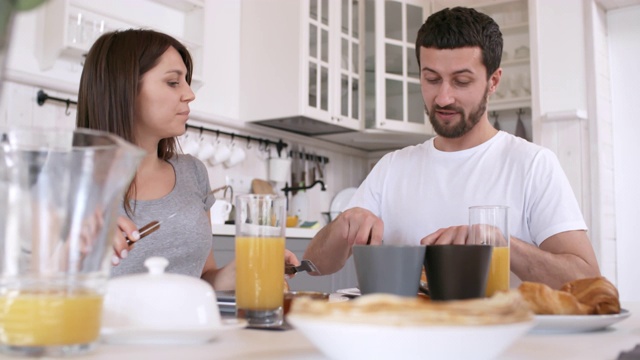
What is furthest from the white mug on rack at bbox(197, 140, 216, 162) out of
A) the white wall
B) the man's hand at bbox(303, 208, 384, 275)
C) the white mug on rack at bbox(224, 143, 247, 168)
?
the white wall

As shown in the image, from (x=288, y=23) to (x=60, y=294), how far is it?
11.0 feet

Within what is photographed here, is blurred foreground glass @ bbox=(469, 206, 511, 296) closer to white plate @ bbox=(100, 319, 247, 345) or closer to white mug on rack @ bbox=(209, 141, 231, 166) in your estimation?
white plate @ bbox=(100, 319, 247, 345)

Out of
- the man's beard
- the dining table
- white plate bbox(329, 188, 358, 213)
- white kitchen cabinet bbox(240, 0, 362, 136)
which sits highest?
white kitchen cabinet bbox(240, 0, 362, 136)

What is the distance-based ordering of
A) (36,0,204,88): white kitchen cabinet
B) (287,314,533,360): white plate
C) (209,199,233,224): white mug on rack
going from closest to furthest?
(287,314,533,360): white plate
(36,0,204,88): white kitchen cabinet
(209,199,233,224): white mug on rack

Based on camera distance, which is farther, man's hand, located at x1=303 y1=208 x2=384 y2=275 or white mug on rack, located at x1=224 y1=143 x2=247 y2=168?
white mug on rack, located at x1=224 y1=143 x2=247 y2=168

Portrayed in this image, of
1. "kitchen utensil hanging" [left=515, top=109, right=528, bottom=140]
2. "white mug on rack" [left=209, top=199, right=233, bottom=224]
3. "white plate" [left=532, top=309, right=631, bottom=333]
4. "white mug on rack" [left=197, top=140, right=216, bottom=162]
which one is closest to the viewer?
"white plate" [left=532, top=309, right=631, bottom=333]

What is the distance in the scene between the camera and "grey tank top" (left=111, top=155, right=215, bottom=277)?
1.71 metres

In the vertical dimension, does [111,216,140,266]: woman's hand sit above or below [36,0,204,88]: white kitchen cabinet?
below

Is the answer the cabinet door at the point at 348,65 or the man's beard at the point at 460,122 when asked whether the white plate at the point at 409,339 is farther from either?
the cabinet door at the point at 348,65

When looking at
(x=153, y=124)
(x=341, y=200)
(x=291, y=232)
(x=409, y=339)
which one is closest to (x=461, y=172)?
(x=153, y=124)

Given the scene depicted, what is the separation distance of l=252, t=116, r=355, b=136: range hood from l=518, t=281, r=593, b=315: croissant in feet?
9.47

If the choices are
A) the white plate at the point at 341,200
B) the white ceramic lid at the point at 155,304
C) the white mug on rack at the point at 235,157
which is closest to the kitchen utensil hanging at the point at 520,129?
the white plate at the point at 341,200

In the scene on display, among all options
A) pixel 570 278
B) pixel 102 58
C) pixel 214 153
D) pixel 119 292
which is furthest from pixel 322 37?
pixel 119 292

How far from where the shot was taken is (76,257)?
605 mm
